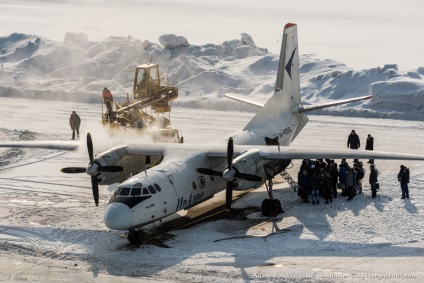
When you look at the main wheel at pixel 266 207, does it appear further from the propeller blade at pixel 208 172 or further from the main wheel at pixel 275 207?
the propeller blade at pixel 208 172

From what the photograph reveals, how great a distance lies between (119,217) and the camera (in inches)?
955

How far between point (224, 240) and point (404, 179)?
9816 mm

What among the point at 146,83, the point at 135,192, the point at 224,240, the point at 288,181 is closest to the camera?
the point at 135,192

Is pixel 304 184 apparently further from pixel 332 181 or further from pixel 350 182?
pixel 350 182

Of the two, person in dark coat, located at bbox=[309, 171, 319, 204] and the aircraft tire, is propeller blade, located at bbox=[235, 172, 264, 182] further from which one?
the aircraft tire

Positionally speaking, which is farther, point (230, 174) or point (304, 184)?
point (304, 184)

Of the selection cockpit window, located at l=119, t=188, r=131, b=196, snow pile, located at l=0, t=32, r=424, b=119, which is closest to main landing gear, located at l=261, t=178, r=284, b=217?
cockpit window, located at l=119, t=188, r=131, b=196

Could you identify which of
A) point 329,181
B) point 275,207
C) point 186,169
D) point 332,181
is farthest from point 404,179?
point 186,169

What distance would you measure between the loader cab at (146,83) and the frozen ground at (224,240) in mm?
8664

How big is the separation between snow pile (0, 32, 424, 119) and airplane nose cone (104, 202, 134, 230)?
30.1m

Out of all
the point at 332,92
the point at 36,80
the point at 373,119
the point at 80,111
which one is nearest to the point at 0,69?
the point at 36,80

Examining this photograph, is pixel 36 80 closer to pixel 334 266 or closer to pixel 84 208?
pixel 84 208

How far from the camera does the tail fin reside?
36197 mm

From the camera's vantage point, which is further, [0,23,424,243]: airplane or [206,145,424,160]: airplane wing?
[206,145,424,160]: airplane wing
